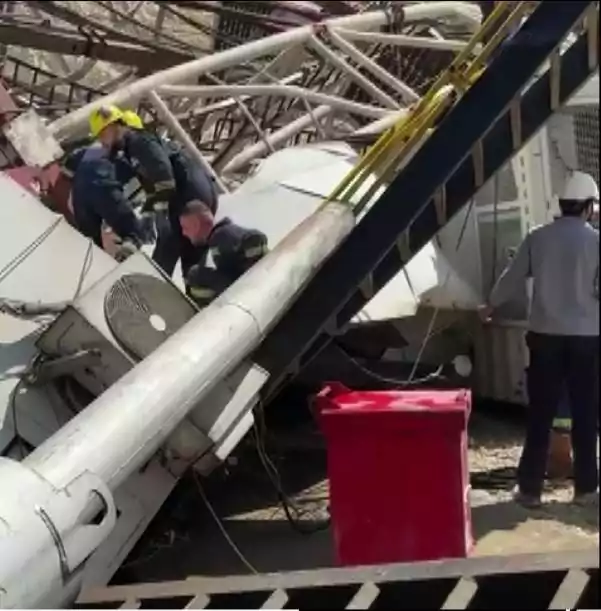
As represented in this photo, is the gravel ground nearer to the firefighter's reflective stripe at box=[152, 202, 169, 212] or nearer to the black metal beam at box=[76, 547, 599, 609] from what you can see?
the black metal beam at box=[76, 547, 599, 609]

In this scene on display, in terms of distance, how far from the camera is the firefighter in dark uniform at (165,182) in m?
7.11

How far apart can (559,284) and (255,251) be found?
1.47 m

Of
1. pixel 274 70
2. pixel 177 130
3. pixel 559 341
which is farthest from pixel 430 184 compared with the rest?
→ pixel 274 70

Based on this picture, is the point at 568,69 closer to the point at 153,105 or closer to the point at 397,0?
the point at 153,105

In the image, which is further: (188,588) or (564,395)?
(564,395)

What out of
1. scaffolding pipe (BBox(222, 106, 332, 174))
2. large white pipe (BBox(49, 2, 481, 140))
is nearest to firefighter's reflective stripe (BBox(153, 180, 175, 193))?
large white pipe (BBox(49, 2, 481, 140))

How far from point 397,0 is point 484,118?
19.6ft

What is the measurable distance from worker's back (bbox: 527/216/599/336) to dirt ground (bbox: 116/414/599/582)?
87 centimetres

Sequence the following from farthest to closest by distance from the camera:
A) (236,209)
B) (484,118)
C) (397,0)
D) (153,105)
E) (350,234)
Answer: (397,0) → (153,105) → (236,209) → (350,234) → (484,118)

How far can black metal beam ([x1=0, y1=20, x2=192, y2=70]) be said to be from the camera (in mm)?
10375

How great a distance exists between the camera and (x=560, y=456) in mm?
6758

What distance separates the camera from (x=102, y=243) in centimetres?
704

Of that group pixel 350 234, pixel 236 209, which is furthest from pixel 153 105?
pixel 350 234

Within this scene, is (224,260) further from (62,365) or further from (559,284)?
(559,284)
